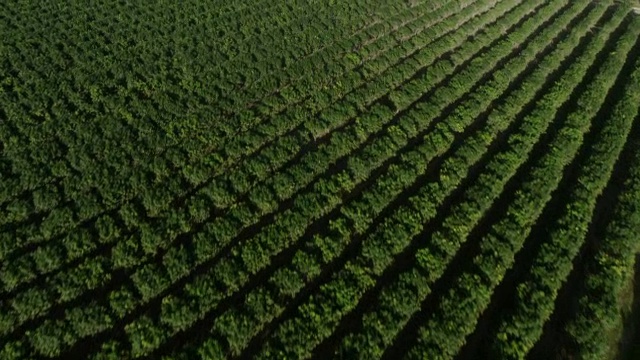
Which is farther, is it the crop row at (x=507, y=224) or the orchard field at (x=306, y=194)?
the orchard field at (x=306, y=194)

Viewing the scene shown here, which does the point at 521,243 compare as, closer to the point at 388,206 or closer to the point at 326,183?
the point at 388,206

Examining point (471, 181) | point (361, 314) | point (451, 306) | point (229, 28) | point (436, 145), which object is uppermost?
point (229, 28)

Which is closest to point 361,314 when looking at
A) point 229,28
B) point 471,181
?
point 471,181

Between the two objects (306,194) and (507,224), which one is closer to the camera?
(507,224)

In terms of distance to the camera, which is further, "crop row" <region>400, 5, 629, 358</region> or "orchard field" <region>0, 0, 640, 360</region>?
"orchard field" <region>0, 0, 640, 360</region>

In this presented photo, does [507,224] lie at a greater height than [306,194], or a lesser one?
lesser

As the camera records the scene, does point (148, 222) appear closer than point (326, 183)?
Yes

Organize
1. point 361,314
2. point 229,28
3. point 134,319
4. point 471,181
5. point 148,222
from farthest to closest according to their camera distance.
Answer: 1. point 229,28
2. point 471,181
3. point 148,222
4. point 361,314
5. point 134,319

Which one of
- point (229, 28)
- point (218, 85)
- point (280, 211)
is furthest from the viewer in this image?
point (229, 28)
